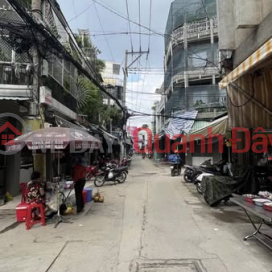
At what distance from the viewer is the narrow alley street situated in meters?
4.22

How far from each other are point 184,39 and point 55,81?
17.9 metres

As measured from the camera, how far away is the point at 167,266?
13.6ft

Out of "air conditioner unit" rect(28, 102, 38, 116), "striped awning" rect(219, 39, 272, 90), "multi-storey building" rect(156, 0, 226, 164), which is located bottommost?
"air conditioner unit" rect(28, 102, 38, 116)

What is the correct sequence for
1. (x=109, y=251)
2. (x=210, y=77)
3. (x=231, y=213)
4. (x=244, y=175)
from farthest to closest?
(x=210, y=77) < (x=244, y=175) < (x=231, y=213) < (x=109, y=251)

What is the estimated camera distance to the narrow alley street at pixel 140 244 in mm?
4223

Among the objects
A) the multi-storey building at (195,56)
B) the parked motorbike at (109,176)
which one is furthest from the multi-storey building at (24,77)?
the multi-storey building at (195,56)

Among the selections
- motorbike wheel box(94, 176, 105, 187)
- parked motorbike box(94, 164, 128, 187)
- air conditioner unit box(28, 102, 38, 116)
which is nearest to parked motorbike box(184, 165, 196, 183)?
parked motorbike box(94, 164, 128, 187)

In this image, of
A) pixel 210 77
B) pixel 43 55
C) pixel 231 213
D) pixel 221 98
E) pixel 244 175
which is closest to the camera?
pixel 231 213

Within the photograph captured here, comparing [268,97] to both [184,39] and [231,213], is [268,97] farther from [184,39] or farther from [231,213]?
[184,39]

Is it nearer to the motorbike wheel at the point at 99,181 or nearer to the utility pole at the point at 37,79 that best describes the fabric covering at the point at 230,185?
the utility pole at the point at 37,79

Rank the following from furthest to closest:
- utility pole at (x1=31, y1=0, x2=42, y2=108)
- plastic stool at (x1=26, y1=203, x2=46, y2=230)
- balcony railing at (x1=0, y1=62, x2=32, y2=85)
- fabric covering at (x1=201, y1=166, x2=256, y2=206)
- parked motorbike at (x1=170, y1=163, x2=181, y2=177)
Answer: parked motorbike at (x1=170, y1=163, x2=181, y2=177)
balcony railing at (x1=0, y1=62, x2=32, y2=85)
utility pole at (x1=31, y1=0, x2=42, y2=108)
fabric covering at (x1=201, y1=166, x2=256, y2=206)
plastic stool at (x1=26, y1=203, x2=46, y2=230)

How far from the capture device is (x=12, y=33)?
28.1 feet

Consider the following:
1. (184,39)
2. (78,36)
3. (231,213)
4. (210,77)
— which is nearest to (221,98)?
(210,77)

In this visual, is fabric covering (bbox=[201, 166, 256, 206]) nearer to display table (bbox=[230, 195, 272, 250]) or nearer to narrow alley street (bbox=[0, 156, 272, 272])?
narrow alley street (bbox=[0, 156, 272, 272])
